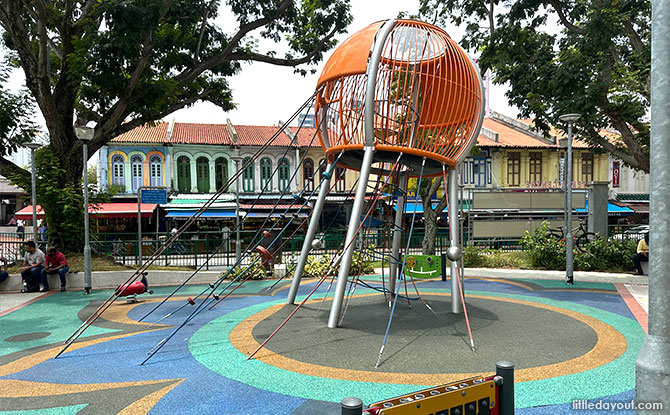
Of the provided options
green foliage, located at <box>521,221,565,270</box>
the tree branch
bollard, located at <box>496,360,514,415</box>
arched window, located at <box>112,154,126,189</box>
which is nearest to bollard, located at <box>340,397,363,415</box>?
bollard, located at <box>496,360,514,415</box>

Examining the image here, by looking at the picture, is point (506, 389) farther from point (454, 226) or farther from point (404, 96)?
point (404, 96)

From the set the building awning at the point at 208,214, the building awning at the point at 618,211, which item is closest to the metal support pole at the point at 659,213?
the building awning at the point at 208,214

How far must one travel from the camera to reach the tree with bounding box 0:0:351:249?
13109mm

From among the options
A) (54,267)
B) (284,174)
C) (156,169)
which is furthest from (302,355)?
(284,174)

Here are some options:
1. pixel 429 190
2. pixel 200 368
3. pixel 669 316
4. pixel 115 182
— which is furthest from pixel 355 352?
pixel 115 182

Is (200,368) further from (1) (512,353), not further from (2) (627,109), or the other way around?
(2) (627,109)

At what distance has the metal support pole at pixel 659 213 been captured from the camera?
9.64ft

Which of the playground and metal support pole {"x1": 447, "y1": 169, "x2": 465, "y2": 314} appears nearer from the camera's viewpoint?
the playground

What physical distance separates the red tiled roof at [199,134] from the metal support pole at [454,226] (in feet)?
91.6

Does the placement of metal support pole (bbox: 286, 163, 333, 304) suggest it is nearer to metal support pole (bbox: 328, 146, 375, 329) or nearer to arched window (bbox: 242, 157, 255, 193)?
metal support pole (bbox: 328, 146, 375, 329)

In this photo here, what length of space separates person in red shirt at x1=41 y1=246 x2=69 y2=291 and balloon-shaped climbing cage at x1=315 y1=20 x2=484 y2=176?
952cm

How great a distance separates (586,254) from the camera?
53.1 feet

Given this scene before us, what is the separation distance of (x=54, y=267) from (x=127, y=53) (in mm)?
6773

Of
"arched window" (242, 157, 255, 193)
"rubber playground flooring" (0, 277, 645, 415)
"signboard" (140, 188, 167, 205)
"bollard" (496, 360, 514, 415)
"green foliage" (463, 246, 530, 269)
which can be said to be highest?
"arched window" (242, 157, 255, 193)
